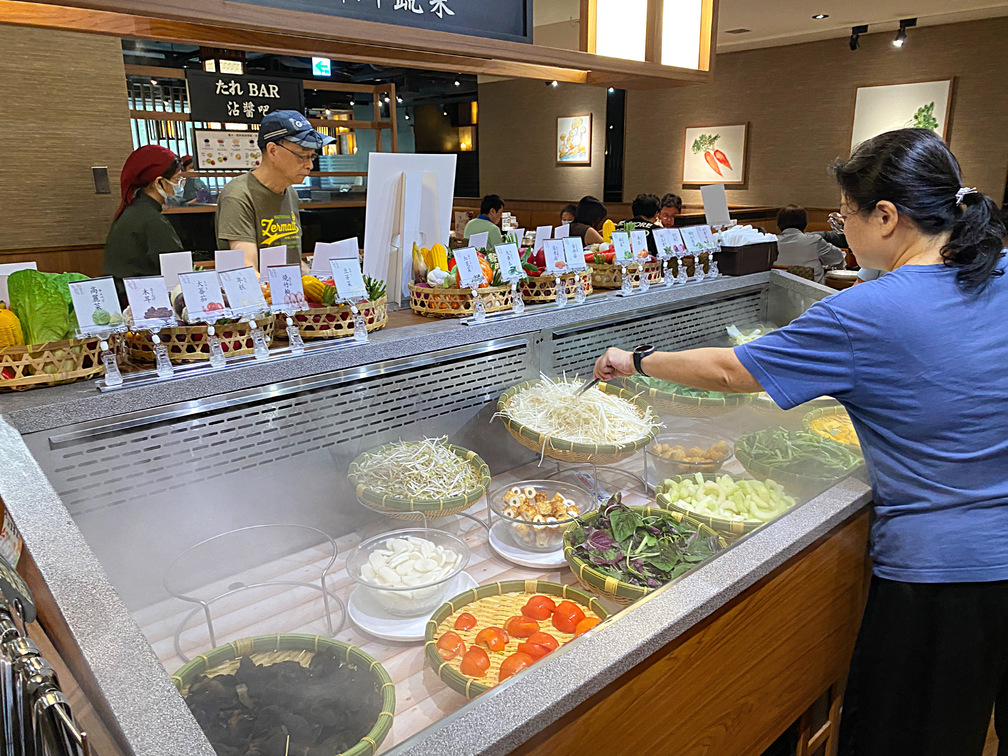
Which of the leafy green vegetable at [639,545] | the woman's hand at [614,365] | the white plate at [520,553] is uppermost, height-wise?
the woman's hand at [614,365]

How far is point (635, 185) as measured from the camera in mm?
11227

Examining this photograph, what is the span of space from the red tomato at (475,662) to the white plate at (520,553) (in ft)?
1.32

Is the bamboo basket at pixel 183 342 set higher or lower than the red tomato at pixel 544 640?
higher

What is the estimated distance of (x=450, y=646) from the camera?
51.5 inches

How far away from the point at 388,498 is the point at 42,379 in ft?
2.51

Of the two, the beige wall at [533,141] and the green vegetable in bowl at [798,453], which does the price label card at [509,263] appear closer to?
the green vegetable in bowl at [798,453]

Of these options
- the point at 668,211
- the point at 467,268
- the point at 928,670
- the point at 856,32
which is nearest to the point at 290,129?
the point at 467,268

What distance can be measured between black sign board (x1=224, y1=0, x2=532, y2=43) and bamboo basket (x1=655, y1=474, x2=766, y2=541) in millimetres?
1456

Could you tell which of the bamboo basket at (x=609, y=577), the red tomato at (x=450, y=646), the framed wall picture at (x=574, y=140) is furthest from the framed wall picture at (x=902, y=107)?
the red tomato at (x=450, y=646)

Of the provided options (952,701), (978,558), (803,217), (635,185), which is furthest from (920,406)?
(635,185)

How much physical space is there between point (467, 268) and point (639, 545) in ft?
3.34

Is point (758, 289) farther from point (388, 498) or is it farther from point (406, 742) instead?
point (406, 742)

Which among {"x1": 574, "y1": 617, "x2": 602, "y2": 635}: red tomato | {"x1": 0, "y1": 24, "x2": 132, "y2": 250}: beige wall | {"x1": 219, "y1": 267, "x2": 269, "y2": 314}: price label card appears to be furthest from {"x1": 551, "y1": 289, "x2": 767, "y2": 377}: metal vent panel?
{"x1": 0, "y1": 24, "x2": 132, "y2": 250}: beige wall

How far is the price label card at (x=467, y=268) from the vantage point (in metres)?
2.19
